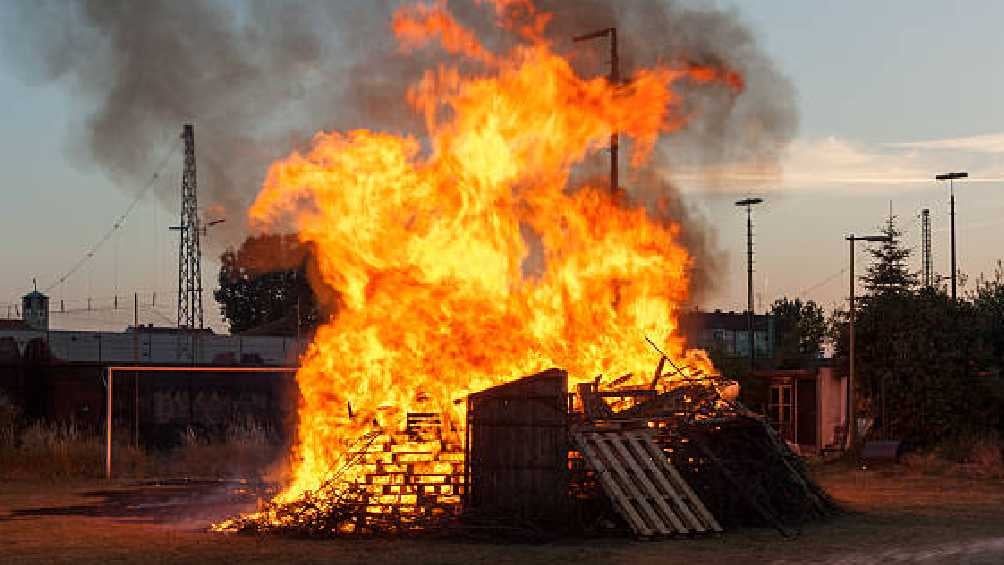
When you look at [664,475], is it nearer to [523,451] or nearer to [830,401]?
[523,451]

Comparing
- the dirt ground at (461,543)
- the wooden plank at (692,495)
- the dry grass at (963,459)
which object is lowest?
the dry grass at (963,459)

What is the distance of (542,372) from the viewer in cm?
2167

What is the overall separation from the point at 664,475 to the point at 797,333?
53847 mm

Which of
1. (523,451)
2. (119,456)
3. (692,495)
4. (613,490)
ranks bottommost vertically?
(119,456)

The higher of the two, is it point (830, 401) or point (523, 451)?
point (523, 451)

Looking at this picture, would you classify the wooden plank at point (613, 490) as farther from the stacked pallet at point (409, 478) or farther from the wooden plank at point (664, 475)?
the stacked pallet at point (409, 478)

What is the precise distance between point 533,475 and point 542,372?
1.70m

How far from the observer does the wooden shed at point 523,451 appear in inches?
834

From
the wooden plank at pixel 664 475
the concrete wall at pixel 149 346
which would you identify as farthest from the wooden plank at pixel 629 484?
the concrete wall at pixel 149 346

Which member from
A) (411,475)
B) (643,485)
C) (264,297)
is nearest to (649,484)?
(643,485)

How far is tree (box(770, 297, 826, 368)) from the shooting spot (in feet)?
201

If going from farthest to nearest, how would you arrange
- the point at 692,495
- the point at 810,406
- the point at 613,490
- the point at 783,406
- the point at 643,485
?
the point at 783,406
the point at 810,406
the point at 692,495
the point at 643,485
the point at 613,490

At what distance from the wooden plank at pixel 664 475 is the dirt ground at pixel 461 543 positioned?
1.62ft

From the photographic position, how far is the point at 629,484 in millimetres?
20875
